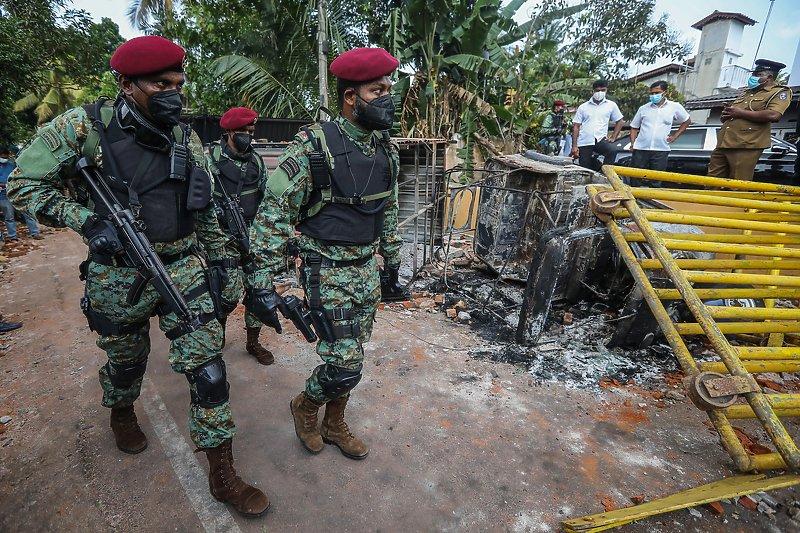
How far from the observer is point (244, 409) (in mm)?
2768

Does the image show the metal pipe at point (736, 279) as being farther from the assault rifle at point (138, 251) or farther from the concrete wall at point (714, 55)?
the concrete wall at point (714, 55)

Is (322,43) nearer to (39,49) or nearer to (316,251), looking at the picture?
(39,49)

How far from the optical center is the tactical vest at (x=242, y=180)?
3.59 meters

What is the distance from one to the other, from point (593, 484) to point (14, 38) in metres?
10.5

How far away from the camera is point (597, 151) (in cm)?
659

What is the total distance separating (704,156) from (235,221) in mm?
7706

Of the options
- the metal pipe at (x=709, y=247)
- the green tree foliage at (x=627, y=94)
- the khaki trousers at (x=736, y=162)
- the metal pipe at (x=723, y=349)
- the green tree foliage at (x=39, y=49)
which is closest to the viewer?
the metal pipe at (x=723, y=349)

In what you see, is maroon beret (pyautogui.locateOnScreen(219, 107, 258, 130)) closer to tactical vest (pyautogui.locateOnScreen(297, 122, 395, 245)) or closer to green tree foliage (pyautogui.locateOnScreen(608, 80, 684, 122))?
tactical vest (pyautogui.locateOnScreen(297, 122, 395, 245))

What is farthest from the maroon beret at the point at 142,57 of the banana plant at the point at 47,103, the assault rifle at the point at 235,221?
the banana plant at the point at 47,103

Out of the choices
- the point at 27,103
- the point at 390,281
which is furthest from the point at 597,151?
the point at 27,103

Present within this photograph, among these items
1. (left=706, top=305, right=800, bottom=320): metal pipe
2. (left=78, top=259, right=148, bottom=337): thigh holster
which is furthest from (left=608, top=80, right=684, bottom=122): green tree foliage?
(left=78, top=259, right=148, bottom=337): thigh holster

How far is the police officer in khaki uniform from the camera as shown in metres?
4.59

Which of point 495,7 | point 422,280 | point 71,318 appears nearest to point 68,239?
point 71,318

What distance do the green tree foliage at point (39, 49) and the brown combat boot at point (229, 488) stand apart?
8.96 meters
